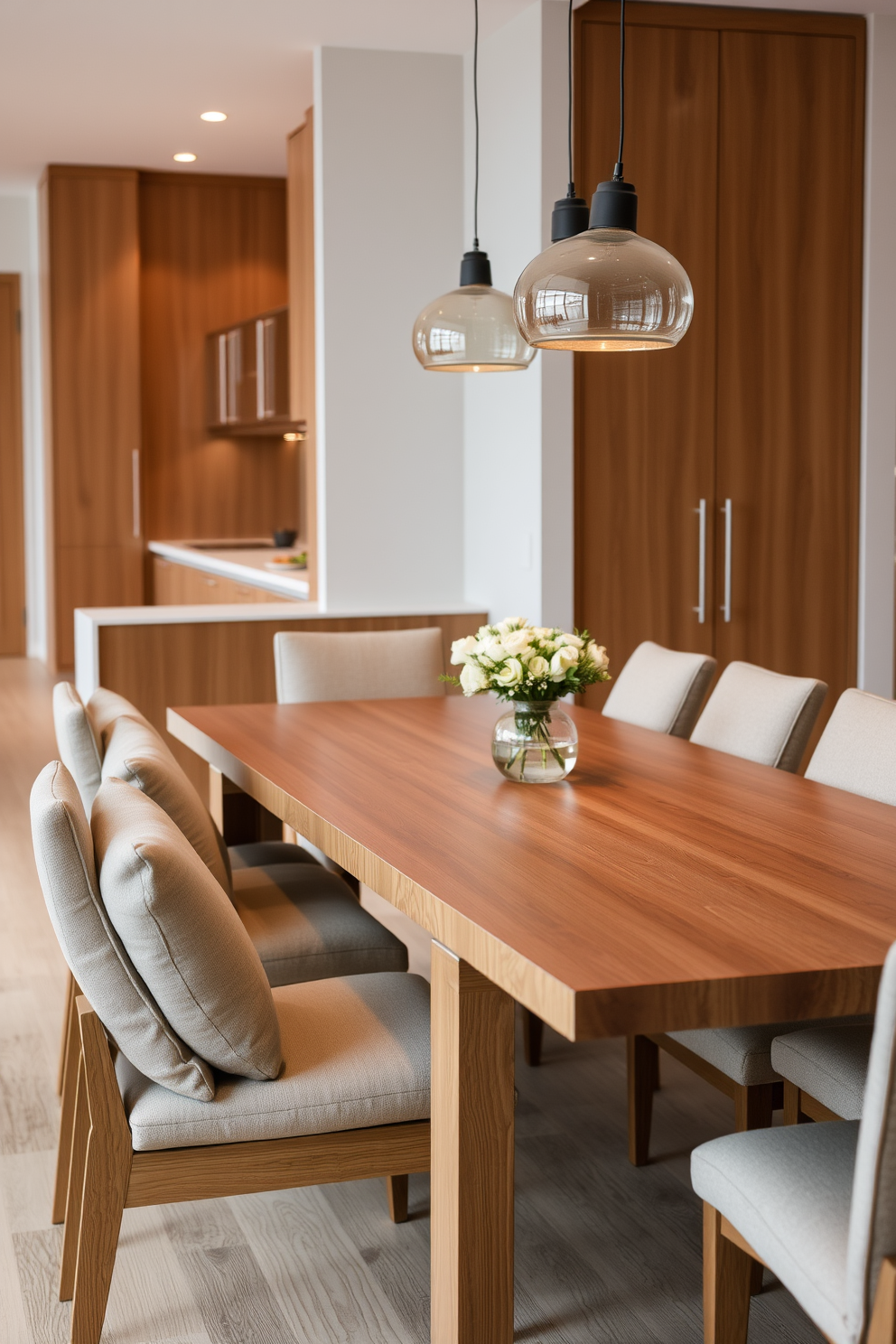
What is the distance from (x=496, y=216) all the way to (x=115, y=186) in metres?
3.52

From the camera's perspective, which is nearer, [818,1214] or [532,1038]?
[818,1214]

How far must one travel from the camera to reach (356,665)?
397 centimetres

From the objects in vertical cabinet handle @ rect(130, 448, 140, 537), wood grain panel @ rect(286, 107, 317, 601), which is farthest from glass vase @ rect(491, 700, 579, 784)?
vertical cabinet handle @ rect(130, 448, 140, 537)

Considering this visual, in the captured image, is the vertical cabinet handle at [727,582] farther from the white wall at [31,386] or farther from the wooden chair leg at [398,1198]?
the white wall at [31,386]

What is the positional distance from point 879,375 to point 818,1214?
3991 millimetres

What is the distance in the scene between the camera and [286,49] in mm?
5051

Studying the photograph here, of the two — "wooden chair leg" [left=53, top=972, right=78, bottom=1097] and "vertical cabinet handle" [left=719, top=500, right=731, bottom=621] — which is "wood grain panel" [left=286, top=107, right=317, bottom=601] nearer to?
"vertical cabinet handle" [left=719, top=500, right=731, bottom=621]

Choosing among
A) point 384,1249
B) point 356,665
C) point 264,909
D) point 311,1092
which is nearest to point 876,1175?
point 311,1092

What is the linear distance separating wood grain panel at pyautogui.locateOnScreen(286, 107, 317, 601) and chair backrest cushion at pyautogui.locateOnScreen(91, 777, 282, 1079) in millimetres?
3549

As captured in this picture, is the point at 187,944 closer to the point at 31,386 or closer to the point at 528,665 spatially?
the point at 528,665

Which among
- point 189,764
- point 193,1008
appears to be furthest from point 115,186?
point 193,1008

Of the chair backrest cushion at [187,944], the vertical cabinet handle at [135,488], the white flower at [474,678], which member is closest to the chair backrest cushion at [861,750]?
the white flower at [474,678]

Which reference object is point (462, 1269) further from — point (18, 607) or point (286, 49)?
point (18, 607)

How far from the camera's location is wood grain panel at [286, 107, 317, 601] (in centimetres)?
543
